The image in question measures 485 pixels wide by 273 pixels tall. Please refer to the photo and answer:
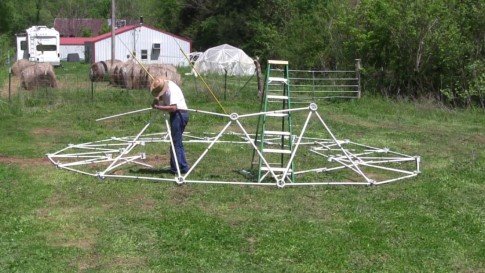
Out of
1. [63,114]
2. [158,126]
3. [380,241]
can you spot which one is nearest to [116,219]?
[380,241]

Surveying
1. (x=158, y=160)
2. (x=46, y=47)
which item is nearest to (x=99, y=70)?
(x=158, y=160)

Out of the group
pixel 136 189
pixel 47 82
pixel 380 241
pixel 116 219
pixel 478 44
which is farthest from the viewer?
pixel 47 82

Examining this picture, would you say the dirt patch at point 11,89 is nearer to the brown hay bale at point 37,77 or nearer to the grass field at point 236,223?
the brown hay bale at point 37,77

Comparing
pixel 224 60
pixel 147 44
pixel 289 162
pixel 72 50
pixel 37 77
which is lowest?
pixel 289 162

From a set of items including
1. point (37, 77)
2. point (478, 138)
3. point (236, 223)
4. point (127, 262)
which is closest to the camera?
point (127, 262)

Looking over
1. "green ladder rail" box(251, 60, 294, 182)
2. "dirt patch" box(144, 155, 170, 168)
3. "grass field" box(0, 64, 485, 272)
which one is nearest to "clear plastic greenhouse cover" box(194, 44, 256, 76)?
"green ladder rail" box(251, 60, 294, 182)

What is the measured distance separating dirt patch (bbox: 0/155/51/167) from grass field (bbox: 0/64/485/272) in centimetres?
2

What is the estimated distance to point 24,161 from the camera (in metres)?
12.7

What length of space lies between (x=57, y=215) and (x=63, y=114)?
37.1 feet

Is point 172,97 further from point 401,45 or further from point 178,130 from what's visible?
point 401,45

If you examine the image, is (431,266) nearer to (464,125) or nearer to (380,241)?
(380,241)

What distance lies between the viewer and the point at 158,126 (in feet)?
58.3

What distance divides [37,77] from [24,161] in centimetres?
1327

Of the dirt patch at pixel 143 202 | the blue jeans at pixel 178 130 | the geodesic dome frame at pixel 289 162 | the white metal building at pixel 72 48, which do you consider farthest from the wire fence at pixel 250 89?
the white metal building at pixel 72 48
